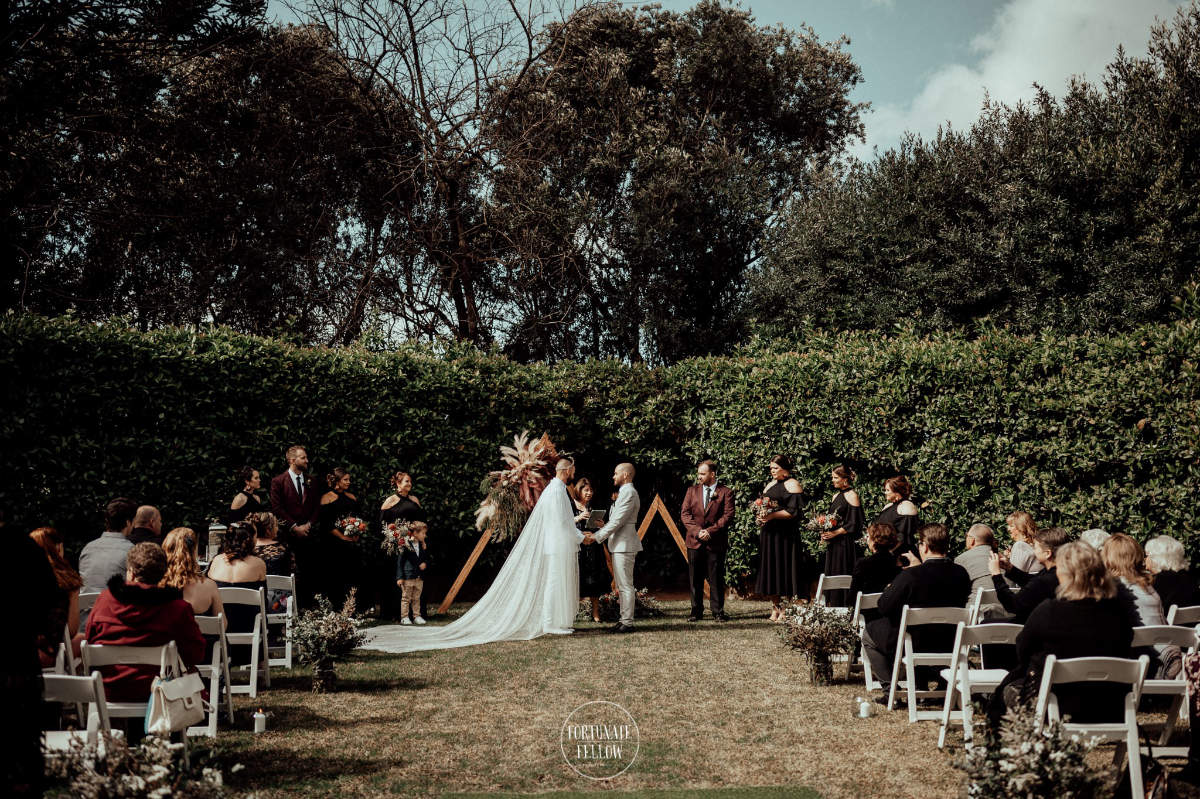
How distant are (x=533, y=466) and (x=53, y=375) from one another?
5712mm

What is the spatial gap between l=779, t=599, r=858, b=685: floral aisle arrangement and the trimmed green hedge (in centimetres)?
410

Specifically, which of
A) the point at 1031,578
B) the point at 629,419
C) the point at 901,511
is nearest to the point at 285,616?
the point at 901,511

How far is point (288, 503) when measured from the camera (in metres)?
11.4

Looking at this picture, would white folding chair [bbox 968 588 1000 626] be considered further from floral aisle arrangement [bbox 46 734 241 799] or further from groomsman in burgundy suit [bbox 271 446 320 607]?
groomsman in burgundy suit [bbox 271 446 320 607]

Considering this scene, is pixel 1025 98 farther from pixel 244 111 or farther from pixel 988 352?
pixel 244 111

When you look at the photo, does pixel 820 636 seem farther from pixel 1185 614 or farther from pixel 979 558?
pixel 1185 614

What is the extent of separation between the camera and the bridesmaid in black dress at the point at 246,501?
1035cm

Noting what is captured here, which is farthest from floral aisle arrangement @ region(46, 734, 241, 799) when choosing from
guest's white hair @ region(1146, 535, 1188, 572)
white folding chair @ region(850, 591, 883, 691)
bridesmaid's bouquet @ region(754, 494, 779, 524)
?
bridesmaid's bouquet @ region(754, 494, 779, 524)

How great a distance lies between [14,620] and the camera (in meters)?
4.23

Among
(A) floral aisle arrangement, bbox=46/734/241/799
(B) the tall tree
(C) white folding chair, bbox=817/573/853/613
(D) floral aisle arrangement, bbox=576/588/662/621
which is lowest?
(D) floral aisle arrangement, bbox=576/588/662/621

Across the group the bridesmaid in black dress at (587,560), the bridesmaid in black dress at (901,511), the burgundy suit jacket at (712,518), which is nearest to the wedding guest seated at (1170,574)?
the bridesmaid in black dress at (901,511)

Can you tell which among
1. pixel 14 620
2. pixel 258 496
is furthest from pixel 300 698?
pixel 258 496

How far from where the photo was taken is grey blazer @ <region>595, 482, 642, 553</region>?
10992 mm

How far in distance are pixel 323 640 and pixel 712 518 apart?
18.6ft
